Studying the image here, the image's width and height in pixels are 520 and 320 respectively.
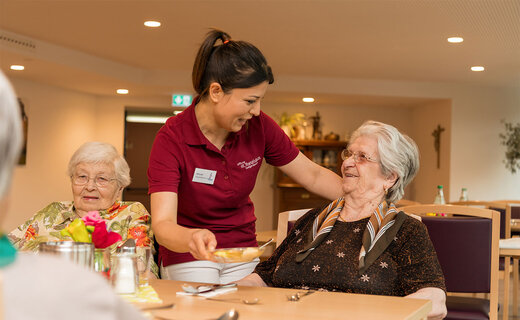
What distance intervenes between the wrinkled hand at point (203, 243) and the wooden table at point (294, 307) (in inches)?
4.4

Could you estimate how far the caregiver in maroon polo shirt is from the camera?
7.17ft

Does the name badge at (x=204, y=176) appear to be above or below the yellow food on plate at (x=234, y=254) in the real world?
above

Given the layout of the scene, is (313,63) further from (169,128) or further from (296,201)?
(169,128)

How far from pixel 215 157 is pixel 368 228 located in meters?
0.59

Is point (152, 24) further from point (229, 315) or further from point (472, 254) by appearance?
point (229, 315)

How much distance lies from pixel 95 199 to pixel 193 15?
155 inches

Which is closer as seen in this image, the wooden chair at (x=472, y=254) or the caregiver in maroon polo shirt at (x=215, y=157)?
the caregiver in maroon polo shirt at (x=215, y=157)

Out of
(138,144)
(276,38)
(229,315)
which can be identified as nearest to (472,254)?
(229,315)

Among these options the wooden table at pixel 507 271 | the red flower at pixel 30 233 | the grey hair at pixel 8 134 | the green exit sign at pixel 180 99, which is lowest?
the wooden table at pixel 507 271

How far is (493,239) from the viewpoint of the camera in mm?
3207

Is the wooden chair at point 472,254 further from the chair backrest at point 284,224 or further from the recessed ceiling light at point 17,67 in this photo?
the recessed ceiling light at point 17,67

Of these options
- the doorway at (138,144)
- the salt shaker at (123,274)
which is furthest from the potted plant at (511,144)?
the salt shaker at (123,274)

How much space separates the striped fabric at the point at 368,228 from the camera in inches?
82.7

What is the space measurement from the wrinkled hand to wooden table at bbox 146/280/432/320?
11cm
